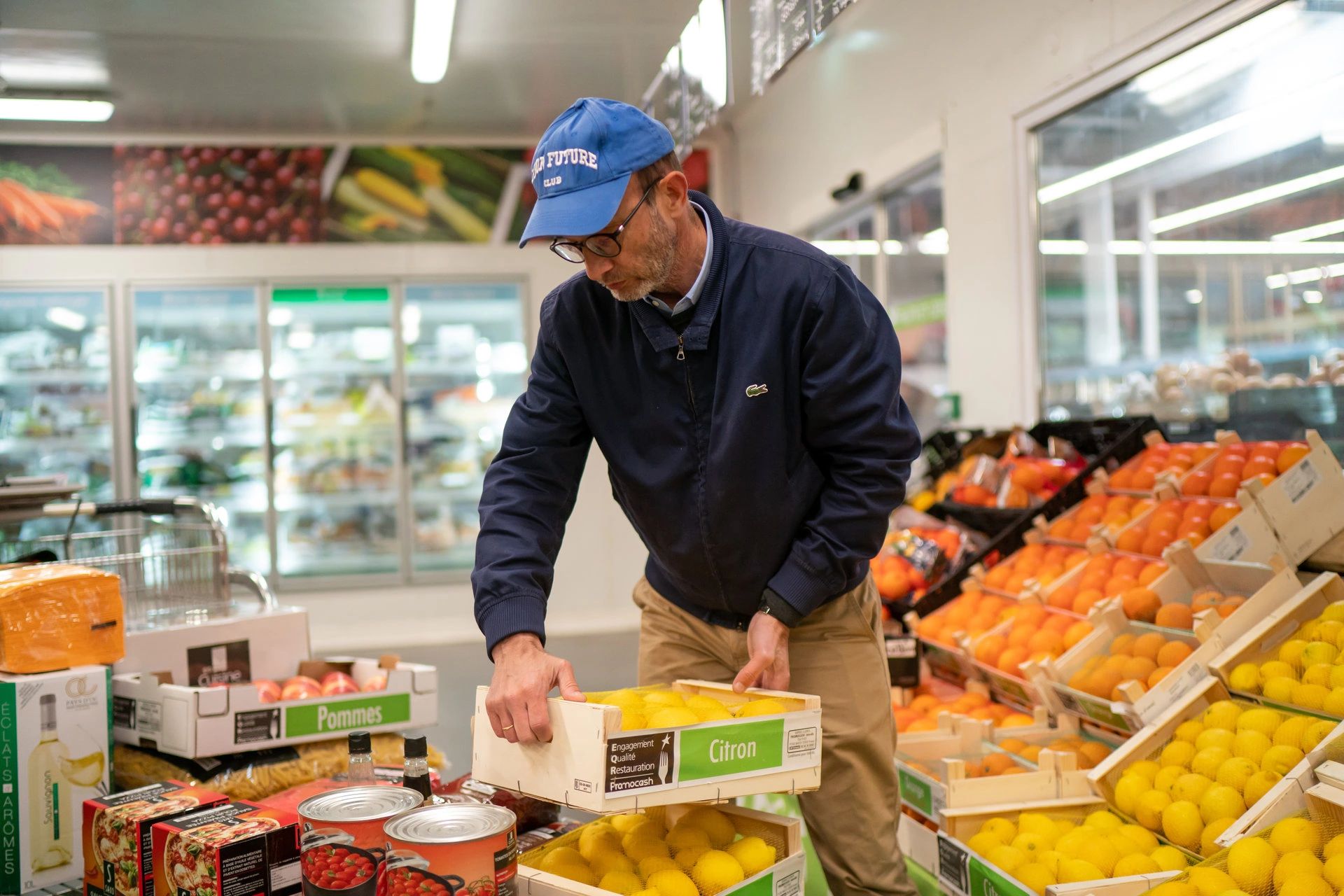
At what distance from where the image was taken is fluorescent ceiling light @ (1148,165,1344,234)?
286 cm

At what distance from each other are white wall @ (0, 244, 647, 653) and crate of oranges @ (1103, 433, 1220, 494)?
4.14m

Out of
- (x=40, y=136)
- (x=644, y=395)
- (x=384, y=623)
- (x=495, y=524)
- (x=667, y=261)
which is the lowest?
(x=384, y=623)

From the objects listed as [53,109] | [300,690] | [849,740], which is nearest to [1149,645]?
[849,740]

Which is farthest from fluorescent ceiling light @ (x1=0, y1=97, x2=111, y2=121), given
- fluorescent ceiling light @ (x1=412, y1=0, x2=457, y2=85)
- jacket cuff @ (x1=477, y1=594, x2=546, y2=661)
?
jacket cuff @ (x1=477, y1=594, x2=546, y2=661)

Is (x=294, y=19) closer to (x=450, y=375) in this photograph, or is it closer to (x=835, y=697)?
(x=450, y=375)

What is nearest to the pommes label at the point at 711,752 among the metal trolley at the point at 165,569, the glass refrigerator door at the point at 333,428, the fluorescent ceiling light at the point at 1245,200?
the metal trolley at the point at 165,569

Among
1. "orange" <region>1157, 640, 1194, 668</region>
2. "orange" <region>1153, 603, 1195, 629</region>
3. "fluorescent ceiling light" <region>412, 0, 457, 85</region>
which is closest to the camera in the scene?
"orange" <region>1157, 640, 1194, 668</region>

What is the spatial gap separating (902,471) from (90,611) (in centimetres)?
148

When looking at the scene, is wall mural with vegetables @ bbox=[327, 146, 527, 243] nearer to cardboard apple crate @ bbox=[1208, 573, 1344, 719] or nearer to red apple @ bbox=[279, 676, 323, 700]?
red apple @ bbox=[279, 676, 323, 700]

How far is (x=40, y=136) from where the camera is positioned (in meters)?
6.79

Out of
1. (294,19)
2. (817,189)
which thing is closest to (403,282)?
(294,19)

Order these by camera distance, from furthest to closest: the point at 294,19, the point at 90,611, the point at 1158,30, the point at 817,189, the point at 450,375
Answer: the point at 450,375, the point at 817,189, the point at 294,19, the point at 1158,30, the point at 90,611

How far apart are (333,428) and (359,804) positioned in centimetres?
620

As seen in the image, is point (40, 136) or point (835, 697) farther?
point (40, 136)
